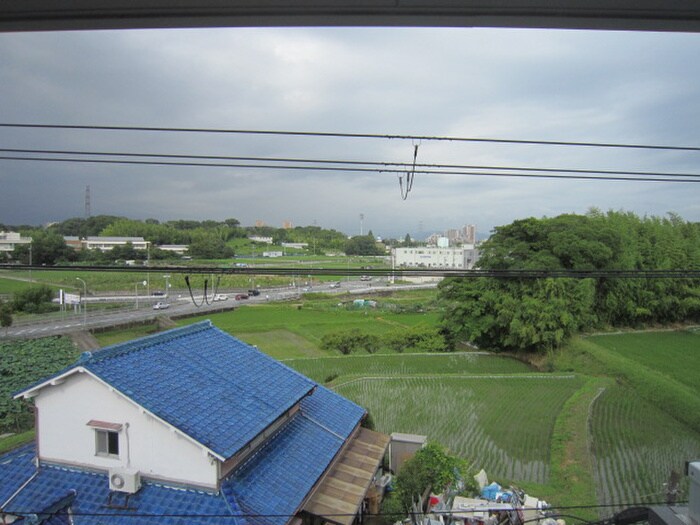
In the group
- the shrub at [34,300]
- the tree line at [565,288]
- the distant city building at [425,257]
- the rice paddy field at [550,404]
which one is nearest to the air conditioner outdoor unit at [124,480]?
the distant city building at [425,257]

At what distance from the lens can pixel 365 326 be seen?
53.8 ft

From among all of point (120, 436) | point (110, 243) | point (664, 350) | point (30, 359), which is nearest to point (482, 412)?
point (120, 436)

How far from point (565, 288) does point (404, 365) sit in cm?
568

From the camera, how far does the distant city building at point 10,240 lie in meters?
2.77

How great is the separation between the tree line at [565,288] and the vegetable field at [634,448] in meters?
3.80

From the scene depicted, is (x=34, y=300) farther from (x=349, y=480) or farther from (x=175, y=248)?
(x=349, y=480)

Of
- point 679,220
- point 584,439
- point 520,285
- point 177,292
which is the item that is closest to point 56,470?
point 177,292

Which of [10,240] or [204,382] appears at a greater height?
[10,240]

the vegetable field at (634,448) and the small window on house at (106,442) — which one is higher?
the small window on house at (106,442)

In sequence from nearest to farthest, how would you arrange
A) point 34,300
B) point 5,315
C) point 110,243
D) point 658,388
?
point 110,243, point 658,388, point 5,315, point 34,300

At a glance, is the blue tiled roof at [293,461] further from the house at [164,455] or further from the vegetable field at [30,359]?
the vegetable field at [30,359]

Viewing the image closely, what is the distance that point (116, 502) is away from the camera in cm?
319

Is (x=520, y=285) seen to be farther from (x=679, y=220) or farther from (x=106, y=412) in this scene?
(x=106, y=412)

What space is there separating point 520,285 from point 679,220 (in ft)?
30.5
